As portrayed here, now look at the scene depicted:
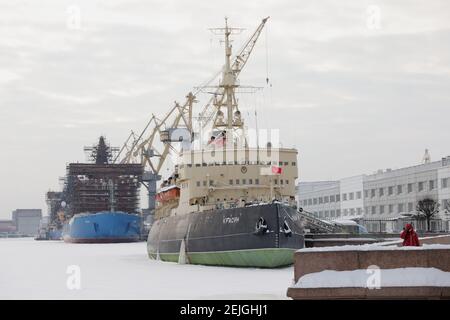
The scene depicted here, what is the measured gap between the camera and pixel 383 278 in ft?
73.8

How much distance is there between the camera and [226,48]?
64875 millimetres

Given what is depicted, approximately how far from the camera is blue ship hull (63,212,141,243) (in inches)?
6516

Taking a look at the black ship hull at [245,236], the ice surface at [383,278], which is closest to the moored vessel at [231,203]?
the black ship hull at [245,236]

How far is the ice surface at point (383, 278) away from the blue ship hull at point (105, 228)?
5715 inches

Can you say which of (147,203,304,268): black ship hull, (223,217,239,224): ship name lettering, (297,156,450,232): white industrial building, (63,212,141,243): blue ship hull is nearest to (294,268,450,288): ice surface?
(147,203,304,268): black ship hull

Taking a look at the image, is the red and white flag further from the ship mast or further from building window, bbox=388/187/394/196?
building window, bbox=388/187/394/196

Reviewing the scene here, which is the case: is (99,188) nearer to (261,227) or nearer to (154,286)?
(261,227)

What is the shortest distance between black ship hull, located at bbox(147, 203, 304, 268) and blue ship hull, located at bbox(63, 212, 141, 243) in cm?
11070

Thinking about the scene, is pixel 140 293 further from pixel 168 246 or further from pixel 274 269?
pixel 168 246

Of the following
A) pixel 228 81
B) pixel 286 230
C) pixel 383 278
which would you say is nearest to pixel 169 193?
pixel 228 81

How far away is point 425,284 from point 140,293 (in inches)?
Result: 473

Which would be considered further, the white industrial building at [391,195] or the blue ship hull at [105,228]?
the blue ship hull at [105,228]

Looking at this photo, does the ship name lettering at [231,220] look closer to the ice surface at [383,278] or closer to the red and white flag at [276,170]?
the red and white flag at [276,170]

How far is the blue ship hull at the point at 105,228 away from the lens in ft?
543
